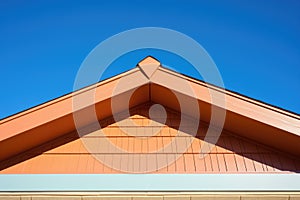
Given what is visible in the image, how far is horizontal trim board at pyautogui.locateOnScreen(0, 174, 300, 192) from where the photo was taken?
2.70 meters

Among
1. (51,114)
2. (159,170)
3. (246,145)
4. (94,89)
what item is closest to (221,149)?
(246,145)

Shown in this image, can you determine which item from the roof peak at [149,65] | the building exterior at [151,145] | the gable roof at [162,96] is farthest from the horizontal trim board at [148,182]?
the roof peak at [149,65]

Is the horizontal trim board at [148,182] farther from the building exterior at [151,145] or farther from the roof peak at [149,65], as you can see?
the roof peak at [149,65]

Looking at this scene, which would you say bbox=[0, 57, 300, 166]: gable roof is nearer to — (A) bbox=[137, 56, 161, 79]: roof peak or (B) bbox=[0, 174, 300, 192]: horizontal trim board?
(A) bbox=[137, 56, 161, 79]: roof peak

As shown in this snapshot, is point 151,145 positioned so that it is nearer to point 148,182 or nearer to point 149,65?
point 148,182

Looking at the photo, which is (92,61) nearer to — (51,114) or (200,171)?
(51,114)

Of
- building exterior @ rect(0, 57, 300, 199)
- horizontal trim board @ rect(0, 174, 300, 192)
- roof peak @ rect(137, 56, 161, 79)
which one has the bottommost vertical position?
horizontal trim board @ rect(0, 174, 300, 192)

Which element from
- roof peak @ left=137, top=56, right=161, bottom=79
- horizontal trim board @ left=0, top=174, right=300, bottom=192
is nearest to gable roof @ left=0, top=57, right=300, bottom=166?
roof peak @ left=137, top=56, right=161, bottom=79

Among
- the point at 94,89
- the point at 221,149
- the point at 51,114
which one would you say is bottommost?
the point at 221,149

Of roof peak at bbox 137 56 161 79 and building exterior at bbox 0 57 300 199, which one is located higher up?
roof peak at bbox 137 56 161 79

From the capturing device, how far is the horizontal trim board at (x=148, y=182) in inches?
106

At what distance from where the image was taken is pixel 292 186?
2.71 m

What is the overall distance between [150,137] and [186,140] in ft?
1.30

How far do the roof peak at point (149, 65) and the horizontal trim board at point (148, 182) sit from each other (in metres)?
1.11
